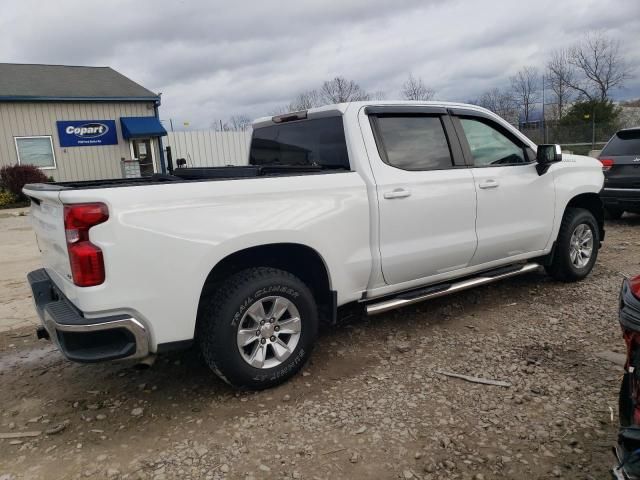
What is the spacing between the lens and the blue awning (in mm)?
20094

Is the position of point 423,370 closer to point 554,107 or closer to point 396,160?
point 396,160

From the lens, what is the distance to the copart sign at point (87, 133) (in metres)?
19.4

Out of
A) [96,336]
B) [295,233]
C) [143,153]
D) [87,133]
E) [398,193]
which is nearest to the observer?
[96,336]

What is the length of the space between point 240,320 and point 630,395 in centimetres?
212

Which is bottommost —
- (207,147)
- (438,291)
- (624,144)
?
(438,291)

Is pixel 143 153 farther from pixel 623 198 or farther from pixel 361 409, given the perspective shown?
pixel 361 409

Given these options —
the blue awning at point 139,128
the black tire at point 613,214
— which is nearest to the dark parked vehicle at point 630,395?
the black tire at point 613,214

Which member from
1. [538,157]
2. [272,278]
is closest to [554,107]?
[538,157]

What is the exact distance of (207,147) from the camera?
72.1ft

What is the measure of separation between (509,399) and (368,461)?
1.09m

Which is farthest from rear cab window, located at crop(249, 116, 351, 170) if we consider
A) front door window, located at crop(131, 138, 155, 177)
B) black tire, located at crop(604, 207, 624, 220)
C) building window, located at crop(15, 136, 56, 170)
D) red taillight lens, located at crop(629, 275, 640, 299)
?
front door window, located at crop(131, 138, 155, 177)

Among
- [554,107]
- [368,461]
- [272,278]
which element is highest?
[554,107]

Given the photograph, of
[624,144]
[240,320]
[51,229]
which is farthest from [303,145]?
[624,144]

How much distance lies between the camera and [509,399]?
3219 millimetres
